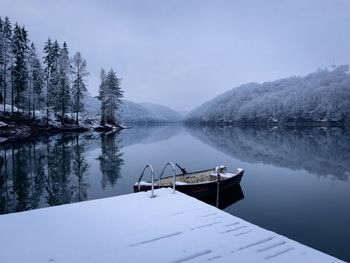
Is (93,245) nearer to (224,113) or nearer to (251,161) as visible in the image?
(251,161)

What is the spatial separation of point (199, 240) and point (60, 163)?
21.7 meters

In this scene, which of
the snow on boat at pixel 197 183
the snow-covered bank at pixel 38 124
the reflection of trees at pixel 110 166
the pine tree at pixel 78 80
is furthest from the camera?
the pine tree at pixel 78 80

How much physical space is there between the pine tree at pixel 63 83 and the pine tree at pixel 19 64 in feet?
22.7

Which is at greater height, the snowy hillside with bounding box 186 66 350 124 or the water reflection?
the snowy hillside with bounding box 186 66 350 124

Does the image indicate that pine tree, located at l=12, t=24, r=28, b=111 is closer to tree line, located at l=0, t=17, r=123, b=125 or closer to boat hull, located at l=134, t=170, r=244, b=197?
tree line, located at l=0, t=17, r=123, b=125

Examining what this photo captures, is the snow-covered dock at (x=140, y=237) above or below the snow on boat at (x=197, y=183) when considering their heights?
above

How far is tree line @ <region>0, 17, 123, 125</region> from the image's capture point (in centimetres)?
4944

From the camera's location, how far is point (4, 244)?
18.5 feet

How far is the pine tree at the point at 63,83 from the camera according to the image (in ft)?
185

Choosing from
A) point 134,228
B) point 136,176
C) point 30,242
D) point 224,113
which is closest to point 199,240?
point 134,228

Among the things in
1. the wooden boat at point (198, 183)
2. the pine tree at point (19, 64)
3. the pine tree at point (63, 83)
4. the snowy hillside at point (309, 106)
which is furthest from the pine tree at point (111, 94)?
the snowy hillside at point (309, 106)

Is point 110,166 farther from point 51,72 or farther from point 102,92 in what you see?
point 102,92

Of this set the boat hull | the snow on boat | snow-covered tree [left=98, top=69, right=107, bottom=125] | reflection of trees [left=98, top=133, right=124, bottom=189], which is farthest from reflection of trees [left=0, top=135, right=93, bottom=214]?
snow-covered tree [left=98, top=69, right=107, bottom=125]

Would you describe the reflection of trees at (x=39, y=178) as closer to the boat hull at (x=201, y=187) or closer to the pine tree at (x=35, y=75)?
the boat hull at (x=201, y=187)
